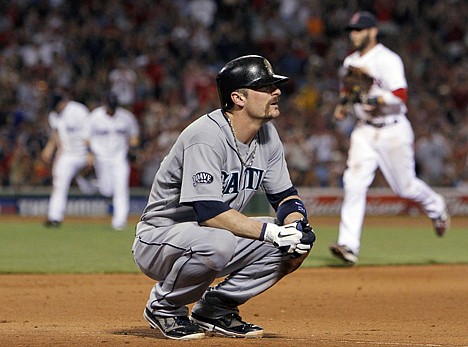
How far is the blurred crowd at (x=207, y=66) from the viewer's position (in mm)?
20578

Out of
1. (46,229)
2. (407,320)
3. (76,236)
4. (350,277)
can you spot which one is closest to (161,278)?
(407,320)

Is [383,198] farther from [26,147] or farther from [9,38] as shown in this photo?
[9,38]

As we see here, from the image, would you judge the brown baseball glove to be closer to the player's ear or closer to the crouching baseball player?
the crouching baseball player

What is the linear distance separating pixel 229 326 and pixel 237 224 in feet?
2.84

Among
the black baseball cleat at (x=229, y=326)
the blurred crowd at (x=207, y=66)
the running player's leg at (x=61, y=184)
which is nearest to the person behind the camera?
the black baseball cleat at (x=229, y=326)

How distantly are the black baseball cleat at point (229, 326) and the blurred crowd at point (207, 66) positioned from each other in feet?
46.1

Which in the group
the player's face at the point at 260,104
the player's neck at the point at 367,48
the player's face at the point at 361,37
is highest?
the player's face at the point at 361,37

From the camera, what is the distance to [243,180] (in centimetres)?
596

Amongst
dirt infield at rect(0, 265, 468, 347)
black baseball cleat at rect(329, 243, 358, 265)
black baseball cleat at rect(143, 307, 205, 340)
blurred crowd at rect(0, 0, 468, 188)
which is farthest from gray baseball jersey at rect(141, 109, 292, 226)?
blurred crowd at rect(0, 0, 468, 188)

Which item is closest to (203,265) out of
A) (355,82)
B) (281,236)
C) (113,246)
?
(281,236)

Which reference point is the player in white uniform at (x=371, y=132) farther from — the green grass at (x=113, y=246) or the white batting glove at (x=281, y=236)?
the white batting glove at (x=281, y=236)

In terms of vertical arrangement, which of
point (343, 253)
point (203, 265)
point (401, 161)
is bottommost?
point (343, 253)

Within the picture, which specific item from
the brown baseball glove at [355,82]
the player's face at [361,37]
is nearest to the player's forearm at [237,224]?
the brown baseball glove at [355,82]

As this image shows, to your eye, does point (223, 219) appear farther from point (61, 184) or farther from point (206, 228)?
point (61, 184)
